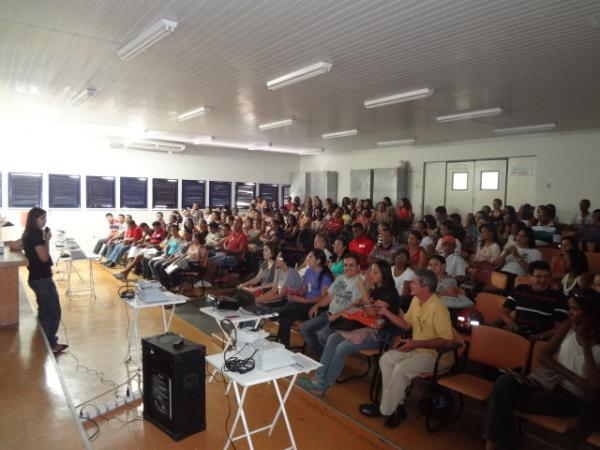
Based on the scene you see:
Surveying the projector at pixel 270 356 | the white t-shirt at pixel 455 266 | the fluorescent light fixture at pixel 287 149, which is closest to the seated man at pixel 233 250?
the white t-shirt at pixel 455 266

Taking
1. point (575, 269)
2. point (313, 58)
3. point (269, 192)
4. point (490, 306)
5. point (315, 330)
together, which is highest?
point (313, 58)

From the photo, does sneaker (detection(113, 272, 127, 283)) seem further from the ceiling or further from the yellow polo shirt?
the yellow polo shirt

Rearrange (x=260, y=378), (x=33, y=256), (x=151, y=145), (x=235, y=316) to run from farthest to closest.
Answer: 1. (x=151, y=145)
2. (x=33, y=256)
3. (x=235, y=316)
4. (x=260, y=378)

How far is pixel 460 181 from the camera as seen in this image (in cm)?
1122

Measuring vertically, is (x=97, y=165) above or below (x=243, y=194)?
above

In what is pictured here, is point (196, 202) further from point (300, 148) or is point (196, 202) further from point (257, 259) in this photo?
point (257, 259)

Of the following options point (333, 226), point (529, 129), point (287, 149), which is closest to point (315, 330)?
point (333, 226)

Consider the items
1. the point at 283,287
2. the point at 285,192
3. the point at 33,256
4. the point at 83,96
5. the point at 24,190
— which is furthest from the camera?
the point at 285,192

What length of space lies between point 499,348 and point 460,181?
8.59 metres

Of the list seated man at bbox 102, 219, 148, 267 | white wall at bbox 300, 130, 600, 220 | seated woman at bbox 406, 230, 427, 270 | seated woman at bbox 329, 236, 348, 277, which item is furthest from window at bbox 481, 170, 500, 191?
seated man at bbox 102, 219, 148, 267

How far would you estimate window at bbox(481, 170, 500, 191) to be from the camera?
1052 centimetres

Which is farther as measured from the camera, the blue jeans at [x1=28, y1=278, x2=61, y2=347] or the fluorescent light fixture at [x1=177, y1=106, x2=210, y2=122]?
the fluorescent light fixture at [x1=177, y1=106, x2=210, y2=122]

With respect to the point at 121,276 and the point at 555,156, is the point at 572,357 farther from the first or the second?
the point at 121,276

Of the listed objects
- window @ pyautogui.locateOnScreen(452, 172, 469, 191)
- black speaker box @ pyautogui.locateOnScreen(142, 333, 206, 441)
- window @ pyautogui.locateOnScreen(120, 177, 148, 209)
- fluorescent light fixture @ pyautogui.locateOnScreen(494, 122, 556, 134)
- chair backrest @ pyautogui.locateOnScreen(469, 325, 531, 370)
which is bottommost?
black speaker box @ pyautogui.locateOnScreen(142, 333, 206, 441)
